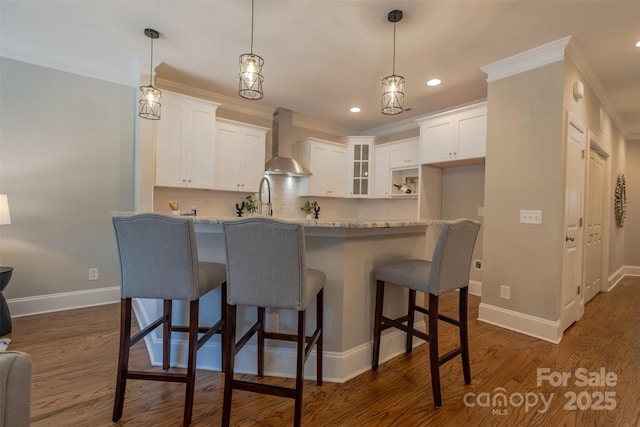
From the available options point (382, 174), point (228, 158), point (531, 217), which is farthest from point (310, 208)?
point (531, 217)

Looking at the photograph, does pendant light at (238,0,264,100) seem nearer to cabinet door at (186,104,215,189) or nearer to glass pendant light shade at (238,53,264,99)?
glass pendant light shade at (238,53,264,99)

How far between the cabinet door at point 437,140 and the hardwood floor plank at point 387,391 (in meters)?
2.33

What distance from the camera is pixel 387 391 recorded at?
6.18 ft

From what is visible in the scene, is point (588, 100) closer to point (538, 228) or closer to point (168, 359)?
point (538, 228)

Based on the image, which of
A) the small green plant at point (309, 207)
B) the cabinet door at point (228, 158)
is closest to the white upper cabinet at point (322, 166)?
the small green plant at point (309, 207)

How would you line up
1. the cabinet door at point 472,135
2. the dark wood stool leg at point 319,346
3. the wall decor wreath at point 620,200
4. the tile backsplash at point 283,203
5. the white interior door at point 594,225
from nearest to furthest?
the dark wood stool leg at point 319,346, the cabinet door at point 472,135, the white interior door at point 594,225, the tile backsplash at point 283,203, the wall decor wreath at point 620,200

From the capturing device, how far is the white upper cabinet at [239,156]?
3939 mm

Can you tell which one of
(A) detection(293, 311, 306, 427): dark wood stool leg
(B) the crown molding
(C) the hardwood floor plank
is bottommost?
(C) the hardwood floor plank

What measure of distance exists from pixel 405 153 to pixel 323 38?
259 centimetres

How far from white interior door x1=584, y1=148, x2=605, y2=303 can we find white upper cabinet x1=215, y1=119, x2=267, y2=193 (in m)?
4.21

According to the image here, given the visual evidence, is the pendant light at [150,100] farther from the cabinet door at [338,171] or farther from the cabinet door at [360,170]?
the cabinet door at [360,170]

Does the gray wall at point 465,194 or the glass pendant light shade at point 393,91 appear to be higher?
the glass pendant light shade at point 393,91

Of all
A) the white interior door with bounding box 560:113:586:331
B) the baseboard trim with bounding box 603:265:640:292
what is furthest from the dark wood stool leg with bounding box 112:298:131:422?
the baseboard trim with bounding box 603:265:640:292

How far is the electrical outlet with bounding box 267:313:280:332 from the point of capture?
2012 millimetres
